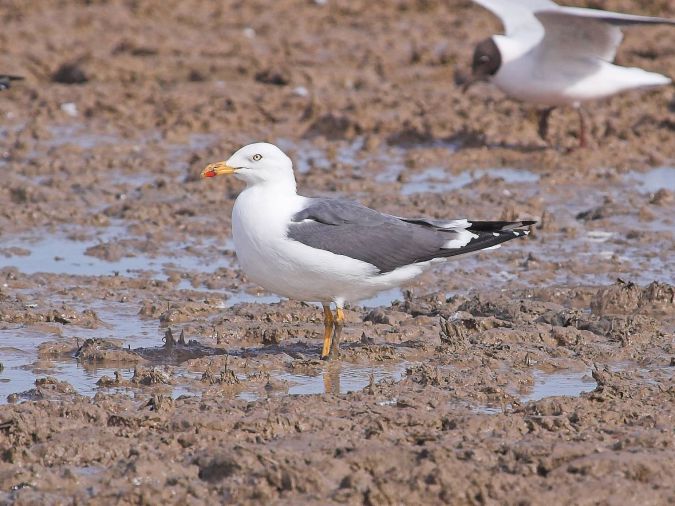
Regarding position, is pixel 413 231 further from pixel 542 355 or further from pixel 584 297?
pixel 584 297

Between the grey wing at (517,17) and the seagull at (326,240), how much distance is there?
6.79 m

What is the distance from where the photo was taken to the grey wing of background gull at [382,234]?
24.4ft

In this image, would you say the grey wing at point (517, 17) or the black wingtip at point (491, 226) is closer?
the black wingtip at point (491, 226)

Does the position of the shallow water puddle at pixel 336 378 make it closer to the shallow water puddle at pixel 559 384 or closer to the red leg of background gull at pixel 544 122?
the shallow water puddle at pixel 559 384

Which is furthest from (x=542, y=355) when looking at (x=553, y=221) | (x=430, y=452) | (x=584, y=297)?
(x=553, y=221)

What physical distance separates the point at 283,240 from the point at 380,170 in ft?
19.0

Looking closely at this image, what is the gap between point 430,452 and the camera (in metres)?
5.58

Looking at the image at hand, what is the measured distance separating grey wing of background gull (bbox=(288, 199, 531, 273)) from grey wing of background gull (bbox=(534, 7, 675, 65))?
595 cm

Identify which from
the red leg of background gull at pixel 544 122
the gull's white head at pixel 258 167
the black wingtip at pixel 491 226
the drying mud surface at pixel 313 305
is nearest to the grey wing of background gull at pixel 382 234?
the black wingtip at pixel 491 226

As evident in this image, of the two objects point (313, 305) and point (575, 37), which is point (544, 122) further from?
point (313, 305)

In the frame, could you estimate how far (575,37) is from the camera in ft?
45.2

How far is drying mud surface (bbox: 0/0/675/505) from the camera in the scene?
5.62 m

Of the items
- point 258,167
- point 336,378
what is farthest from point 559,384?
point 258,167

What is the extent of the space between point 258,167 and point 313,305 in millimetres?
1568
